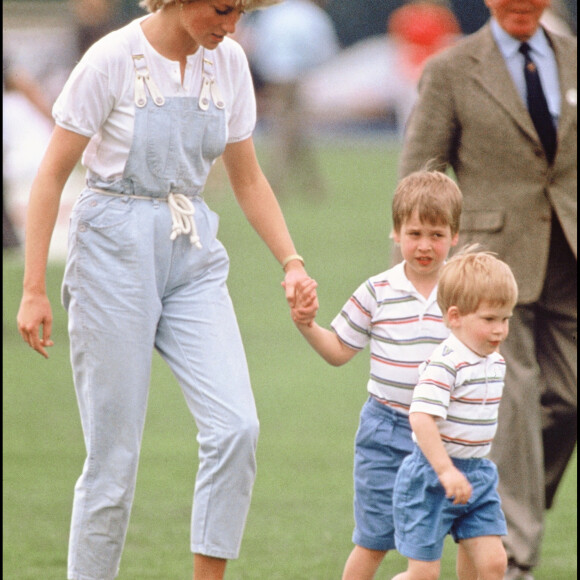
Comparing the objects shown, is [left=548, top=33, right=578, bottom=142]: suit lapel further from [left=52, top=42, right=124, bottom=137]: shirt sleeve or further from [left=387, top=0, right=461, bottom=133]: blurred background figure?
[left=387, top=0, right=461, bottom=133]: blurred background figure

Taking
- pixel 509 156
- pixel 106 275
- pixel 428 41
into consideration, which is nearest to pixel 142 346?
pixel 106 275

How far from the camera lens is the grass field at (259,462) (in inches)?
216

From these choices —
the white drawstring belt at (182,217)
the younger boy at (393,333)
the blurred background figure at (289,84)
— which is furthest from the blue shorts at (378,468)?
the blurred background figure at (289,84)

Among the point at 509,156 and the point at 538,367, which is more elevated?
the point at 509,156

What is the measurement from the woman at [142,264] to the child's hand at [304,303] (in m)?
0.05

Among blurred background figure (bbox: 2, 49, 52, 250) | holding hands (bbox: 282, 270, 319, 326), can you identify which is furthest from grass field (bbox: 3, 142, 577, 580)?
holding hands (bbox: 282, 270, 319, 326)

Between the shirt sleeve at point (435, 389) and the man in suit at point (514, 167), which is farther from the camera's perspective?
the man in suit at point (514, 167)

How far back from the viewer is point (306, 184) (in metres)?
20.4

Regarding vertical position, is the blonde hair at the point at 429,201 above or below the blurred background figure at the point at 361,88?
below

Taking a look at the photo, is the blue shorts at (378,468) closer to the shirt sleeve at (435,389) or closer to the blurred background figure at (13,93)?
the shirt sleeve at (435,389)

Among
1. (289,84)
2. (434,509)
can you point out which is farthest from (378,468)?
(289,84)

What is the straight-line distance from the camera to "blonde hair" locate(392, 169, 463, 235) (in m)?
4.11

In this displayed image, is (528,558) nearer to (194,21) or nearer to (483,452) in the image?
(483,452)

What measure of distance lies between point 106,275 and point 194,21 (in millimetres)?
786
